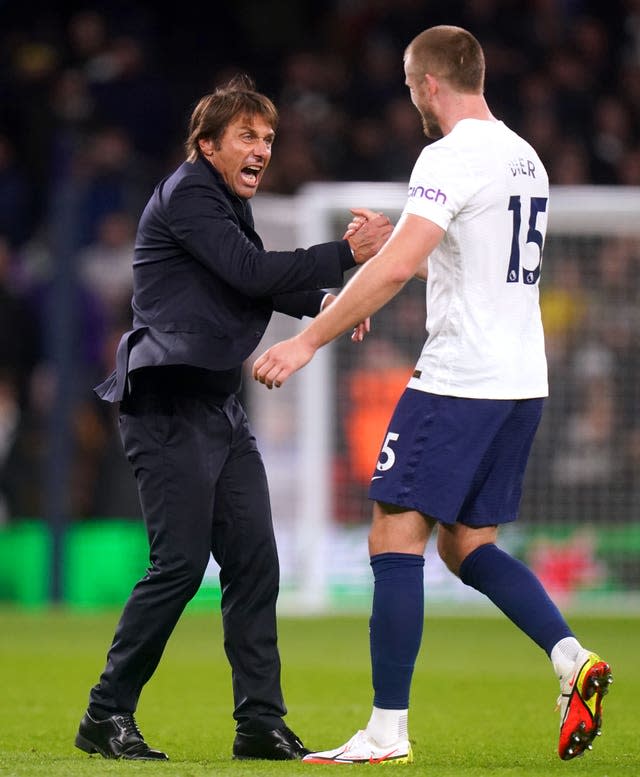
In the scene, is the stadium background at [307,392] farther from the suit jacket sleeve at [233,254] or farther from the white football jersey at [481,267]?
the white football jersey at [481,267]

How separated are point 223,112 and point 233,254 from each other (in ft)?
1.50

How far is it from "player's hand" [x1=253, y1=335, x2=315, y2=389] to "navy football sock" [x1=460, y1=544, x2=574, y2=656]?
813 mm

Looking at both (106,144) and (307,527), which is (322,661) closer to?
(307,527)

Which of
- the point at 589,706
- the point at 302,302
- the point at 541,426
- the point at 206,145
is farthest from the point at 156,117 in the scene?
the point at 589,706

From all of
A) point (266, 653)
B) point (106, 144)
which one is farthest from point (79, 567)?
point (266, 653)

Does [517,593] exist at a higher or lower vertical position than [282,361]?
lower

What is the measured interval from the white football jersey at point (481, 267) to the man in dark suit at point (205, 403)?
362 millimetres

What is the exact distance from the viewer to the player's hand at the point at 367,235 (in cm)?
473

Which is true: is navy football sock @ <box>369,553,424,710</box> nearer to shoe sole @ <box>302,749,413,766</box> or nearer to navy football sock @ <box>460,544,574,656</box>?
shoe sole @ <box>302,749,413,766</box>

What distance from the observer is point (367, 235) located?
473cm

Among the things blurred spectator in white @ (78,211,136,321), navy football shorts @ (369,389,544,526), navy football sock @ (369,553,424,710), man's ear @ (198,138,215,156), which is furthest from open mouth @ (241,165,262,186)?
blurred spectator in white @ (78,211,136,321)

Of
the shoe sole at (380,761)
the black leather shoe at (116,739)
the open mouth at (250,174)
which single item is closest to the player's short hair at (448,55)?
the open mouth at (250,174)

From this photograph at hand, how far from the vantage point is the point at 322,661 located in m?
7.83

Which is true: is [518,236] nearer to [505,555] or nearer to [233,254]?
[233,254]
